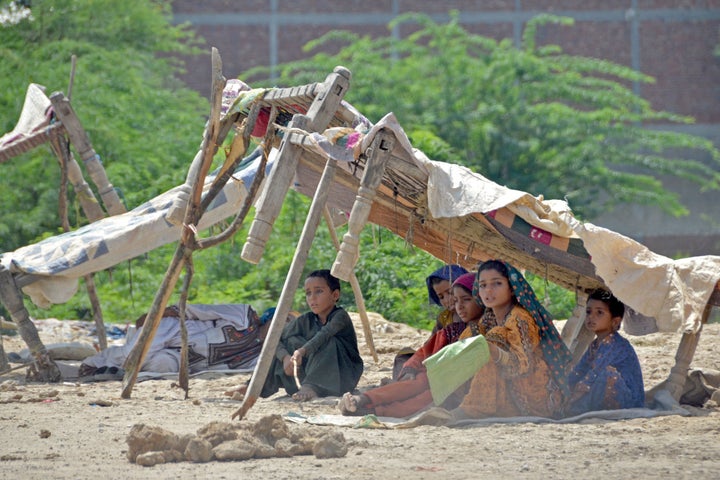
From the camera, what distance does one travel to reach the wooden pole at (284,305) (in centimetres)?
573

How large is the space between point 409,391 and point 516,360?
694 mm

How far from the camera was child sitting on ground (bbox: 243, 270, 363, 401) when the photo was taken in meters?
7.00

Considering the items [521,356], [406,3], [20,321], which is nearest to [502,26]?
[406,3]

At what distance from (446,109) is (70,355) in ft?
31.9

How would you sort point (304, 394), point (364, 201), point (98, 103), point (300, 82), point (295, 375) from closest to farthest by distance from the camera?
point (364, 201)
point (295, 375)
point (304, 394)
point (98, 103)
point (300, 82)

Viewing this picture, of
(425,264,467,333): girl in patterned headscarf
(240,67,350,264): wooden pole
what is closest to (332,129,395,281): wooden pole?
(240,67,350,264): wooden pole

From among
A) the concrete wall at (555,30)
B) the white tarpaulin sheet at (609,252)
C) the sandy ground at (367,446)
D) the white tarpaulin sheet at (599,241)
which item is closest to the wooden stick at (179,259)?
the sandy ground at (367,446)

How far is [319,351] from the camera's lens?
23.2ft

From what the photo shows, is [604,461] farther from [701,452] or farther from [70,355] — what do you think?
[70,355]

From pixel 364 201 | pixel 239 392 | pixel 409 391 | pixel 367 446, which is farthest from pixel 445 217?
pixel 239 392

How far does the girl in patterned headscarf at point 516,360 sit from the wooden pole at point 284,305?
91cm

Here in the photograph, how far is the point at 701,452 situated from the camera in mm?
4758

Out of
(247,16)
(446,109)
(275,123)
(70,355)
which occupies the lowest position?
(70,355)

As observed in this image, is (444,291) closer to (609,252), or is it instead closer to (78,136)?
(609,252)
